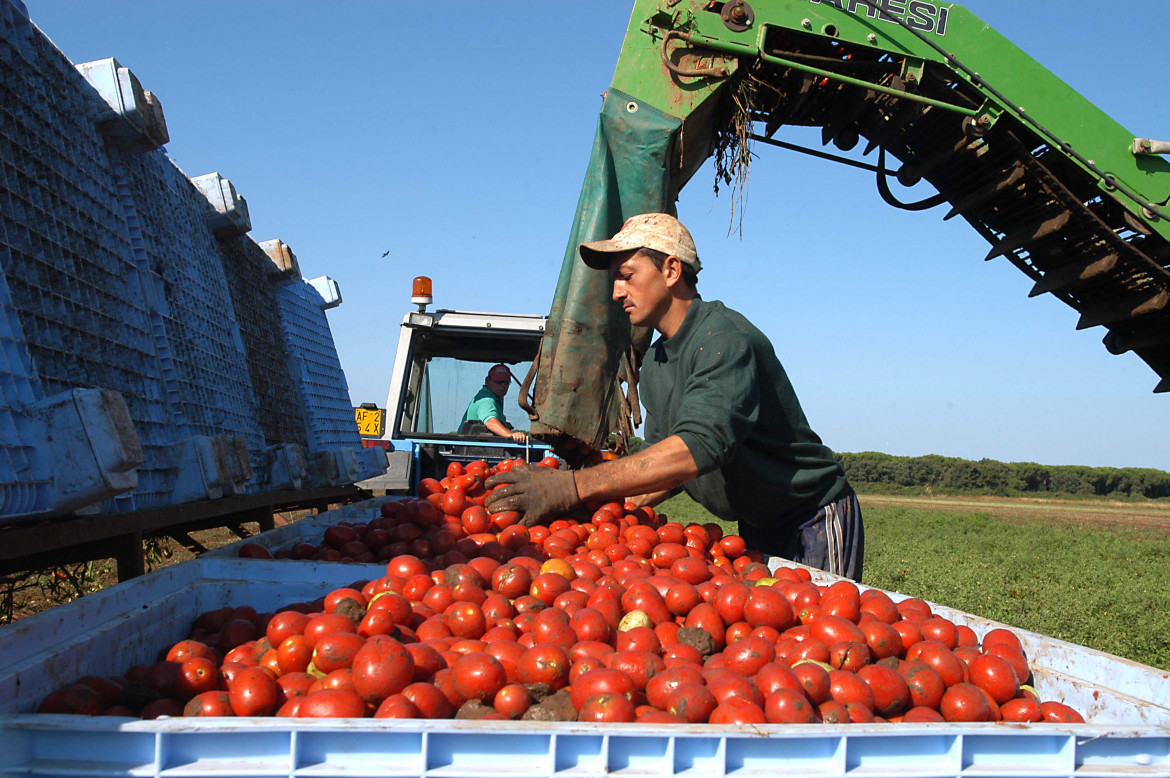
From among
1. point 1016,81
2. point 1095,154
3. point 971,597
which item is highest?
point 1016,81

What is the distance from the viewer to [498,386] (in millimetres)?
7699

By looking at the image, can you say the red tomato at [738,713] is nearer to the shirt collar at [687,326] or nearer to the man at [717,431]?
the man at [717,431]

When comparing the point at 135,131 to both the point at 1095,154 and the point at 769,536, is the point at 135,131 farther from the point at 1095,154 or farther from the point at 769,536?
the point at 1095,154

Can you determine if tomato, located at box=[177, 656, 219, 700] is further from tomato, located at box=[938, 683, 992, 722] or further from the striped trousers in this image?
the striped trousers

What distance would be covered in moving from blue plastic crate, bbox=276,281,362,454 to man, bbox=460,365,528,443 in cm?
104

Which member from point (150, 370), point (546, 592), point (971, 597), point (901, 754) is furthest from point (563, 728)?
point (971, 597)

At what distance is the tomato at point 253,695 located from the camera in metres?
1.89

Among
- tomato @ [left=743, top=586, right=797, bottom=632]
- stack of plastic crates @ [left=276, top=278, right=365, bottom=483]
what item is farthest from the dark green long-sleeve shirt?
stack of plastic crates @ [left=276, top=278, right=365, bottom=483]

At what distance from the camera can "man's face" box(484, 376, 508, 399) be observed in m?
7.70

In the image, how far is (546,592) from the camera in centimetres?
272

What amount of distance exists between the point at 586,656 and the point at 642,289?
1.89m

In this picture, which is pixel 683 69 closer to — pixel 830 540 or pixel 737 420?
pixel 737 420

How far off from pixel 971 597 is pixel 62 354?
26.4 ft

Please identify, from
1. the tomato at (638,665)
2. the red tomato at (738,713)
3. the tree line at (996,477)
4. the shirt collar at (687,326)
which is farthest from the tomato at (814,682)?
the tree line at (996,477)
